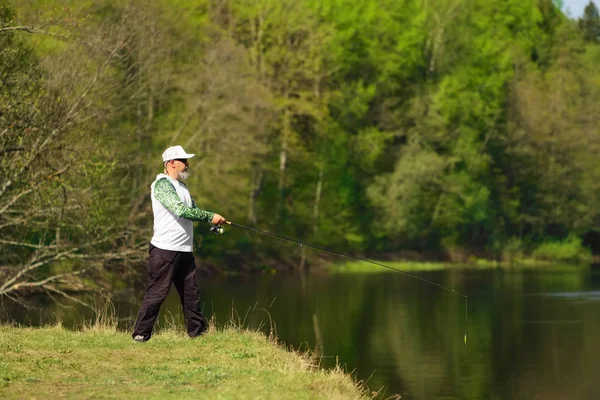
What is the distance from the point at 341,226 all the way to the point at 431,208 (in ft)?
20.3

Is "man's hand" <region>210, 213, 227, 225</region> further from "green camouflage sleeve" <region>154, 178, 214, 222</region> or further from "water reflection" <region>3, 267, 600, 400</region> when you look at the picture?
"water reflection" <region>3, 267, 600, 400</region>

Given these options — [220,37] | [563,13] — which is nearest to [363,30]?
[220,37]

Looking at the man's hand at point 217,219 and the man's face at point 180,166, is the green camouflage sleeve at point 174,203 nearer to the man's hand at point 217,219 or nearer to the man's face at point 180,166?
the man's hand at point 217,219

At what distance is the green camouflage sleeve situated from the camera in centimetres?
1226

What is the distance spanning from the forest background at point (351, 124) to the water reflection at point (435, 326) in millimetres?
3917

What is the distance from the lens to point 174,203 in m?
12.3

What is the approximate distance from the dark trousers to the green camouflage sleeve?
22.5 inches

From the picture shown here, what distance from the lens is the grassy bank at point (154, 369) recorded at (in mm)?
9750

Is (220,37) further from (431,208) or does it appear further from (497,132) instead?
(497,132)

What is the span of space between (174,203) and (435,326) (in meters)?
13.6

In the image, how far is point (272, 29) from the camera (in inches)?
1981

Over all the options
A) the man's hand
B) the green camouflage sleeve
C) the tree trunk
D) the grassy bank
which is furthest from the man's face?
the tree trunk

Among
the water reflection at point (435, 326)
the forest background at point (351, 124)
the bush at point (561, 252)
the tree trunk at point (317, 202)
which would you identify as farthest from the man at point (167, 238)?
the bush at point (561, 252)

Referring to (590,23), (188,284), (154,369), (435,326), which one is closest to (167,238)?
(188,284)
